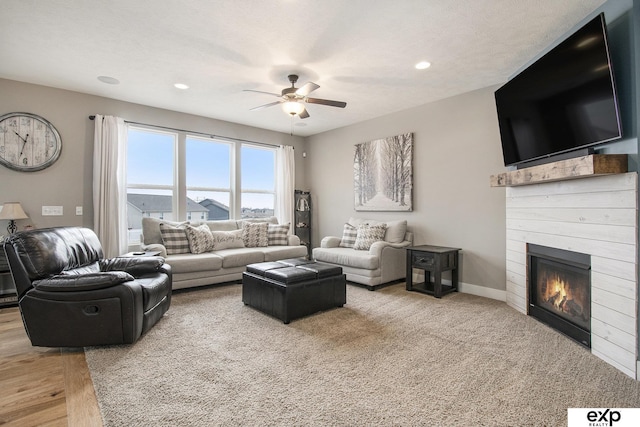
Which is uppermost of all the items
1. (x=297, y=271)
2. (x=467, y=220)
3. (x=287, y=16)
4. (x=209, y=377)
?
(x=287, y=16)

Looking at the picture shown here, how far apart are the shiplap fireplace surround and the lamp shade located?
5.74 m

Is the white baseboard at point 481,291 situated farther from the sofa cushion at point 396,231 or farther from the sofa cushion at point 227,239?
the sofa cushion at point 227,239

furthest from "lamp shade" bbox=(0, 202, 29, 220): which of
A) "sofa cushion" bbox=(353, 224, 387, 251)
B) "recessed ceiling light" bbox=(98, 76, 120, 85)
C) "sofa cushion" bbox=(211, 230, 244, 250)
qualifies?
"sofa cushion" bbox=(353, 224, 387, 251)

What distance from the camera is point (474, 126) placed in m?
4.15

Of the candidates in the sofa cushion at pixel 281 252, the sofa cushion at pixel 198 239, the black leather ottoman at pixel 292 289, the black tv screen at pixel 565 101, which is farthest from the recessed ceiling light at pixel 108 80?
the black tv screen at pixel 565 101

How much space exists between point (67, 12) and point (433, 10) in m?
2.97

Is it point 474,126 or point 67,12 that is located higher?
point 67,12

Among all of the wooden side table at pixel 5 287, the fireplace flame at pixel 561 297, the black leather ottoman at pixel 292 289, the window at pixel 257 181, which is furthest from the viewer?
the window at pixel 257 181

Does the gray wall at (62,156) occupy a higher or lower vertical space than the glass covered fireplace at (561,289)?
higher

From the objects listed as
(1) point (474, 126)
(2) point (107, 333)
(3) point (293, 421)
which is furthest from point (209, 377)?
(1) point (474, 126)

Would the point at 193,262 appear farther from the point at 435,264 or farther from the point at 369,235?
the point at 435,264

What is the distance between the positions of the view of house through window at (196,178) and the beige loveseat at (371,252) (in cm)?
193

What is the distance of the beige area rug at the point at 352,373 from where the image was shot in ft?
5.63

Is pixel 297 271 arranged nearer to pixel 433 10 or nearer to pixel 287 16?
pixel 287 16
